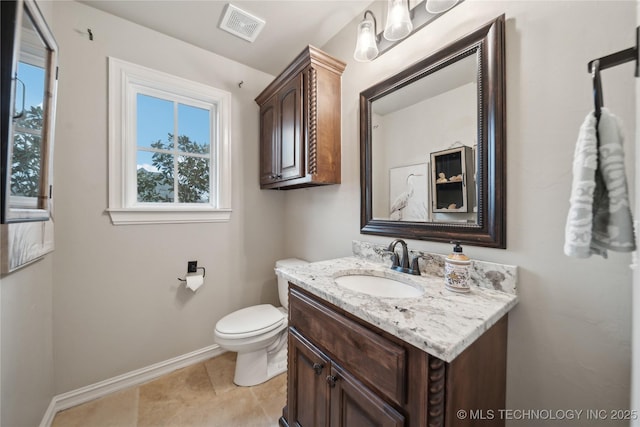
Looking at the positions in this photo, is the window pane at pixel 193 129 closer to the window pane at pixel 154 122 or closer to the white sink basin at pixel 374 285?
the window pane at pixel 154 122

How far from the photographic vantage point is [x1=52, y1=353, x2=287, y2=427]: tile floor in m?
1.32

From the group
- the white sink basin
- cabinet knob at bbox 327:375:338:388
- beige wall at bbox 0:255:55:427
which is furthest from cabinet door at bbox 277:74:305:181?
beige wall at bbox 0:255:55:427

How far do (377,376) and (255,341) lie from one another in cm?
104

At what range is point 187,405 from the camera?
1.44 m

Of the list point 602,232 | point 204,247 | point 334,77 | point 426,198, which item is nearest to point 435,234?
point 426,198

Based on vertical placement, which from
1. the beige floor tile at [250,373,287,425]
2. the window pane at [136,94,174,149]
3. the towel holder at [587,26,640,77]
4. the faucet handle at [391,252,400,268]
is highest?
the window pane at [136,94,174,149]

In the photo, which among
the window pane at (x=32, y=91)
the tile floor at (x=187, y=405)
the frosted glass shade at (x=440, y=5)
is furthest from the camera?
the tile floor at (x=187, y=405)

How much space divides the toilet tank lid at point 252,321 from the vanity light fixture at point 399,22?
1743mm

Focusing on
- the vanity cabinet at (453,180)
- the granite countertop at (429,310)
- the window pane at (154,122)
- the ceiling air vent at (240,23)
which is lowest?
the granite countertop at (429,310)

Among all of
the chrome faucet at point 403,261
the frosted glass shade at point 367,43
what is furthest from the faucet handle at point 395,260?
the frosted glass shade at point 367,43

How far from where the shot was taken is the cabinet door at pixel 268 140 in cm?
188

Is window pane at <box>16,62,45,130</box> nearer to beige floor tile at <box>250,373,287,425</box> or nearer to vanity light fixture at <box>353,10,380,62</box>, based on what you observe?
vanity light fixture at <box>353,10,380,62</box>

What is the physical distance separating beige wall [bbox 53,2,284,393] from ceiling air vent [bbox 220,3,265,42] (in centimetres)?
36

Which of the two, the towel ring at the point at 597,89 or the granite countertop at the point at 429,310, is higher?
the towel ring at the point at 597,89
